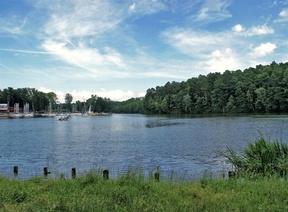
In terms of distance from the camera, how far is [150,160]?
39406 mm

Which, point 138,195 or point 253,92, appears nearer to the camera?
point 138,195

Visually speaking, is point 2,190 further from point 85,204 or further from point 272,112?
point 272,112

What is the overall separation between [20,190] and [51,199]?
A: 6.29ft

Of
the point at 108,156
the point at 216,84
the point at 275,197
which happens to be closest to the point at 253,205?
the point at 275,197

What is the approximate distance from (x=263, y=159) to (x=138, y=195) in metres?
8.23

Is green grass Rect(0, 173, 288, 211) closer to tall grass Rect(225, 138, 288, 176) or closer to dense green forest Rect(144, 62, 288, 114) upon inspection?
tall grass Rect(225, 138, 288, 176)

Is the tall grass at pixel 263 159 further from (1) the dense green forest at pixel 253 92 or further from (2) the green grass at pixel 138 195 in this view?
(1) the dense green forest at pixel 253 92

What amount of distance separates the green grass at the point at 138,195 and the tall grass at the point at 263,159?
11.1 feet

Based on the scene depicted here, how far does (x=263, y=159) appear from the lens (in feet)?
59.8

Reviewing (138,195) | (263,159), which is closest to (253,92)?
(263,159)

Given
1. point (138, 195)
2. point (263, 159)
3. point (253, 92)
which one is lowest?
point (138, 195)

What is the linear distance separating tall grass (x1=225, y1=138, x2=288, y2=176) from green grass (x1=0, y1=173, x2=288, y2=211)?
3377 mm

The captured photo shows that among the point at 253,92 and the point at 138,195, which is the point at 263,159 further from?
the point at 253,92

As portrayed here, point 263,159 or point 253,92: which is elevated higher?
point 253,92
